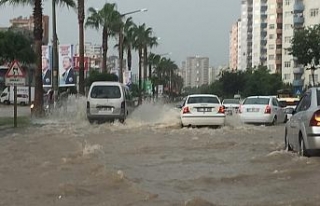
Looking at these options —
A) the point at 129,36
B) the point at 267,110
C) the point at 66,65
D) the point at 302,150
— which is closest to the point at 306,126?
the point at 302,150

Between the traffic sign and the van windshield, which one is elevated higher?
the traffic sign

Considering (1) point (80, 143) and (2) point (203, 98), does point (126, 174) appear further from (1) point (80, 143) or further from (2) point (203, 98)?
(2) point (203, 98)

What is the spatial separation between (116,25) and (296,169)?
53.5 metres

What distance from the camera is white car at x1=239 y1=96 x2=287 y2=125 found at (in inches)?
1224

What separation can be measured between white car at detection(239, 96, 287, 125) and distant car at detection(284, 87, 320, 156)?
14983 mm

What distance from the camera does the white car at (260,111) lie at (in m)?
31.1

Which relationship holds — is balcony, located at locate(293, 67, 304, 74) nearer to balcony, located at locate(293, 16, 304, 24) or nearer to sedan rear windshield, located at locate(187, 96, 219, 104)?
balcony, located at locate(293, 16, 304, 24)

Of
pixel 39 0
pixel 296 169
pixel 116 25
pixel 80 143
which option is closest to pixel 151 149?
pixel 80 143

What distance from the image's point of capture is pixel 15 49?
4881cm

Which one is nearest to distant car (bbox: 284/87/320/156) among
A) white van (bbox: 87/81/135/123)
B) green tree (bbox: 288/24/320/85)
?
white van (bbox: 87/81/135/123)

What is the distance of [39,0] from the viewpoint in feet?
118

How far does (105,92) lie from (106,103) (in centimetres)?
63

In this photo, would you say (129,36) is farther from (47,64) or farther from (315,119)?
(315,119)

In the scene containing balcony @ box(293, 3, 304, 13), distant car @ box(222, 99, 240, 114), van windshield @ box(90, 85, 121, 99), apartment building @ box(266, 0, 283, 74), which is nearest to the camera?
van windshield @ box(90, 85, 121, 99)
